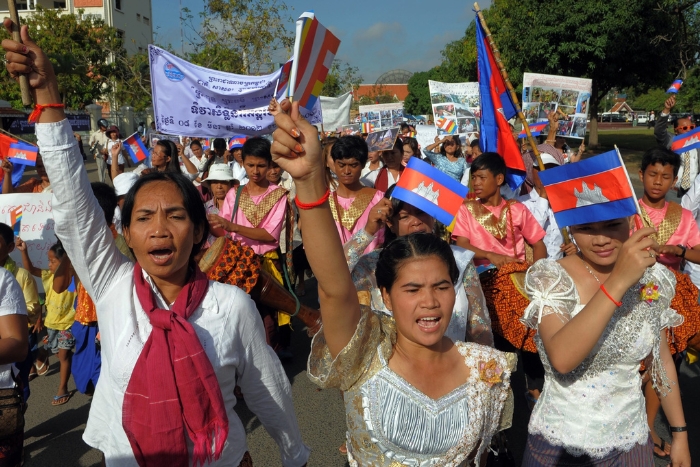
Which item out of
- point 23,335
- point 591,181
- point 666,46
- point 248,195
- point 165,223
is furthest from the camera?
point 666,46

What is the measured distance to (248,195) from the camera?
5.27m

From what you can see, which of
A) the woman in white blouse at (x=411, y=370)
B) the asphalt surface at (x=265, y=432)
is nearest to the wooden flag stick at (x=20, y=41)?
the woman in white blouse at (x=411, y=370)

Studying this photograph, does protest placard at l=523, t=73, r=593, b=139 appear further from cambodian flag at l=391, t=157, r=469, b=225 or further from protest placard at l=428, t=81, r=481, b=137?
cambodian flag at l=391, t=157, r=469, b=225

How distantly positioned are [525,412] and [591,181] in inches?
109

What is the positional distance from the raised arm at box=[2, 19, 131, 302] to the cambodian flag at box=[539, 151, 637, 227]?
1647 mm

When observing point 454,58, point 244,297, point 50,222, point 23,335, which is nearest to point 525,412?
point 244,297

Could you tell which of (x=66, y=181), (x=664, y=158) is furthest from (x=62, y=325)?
(x=664, y=158)

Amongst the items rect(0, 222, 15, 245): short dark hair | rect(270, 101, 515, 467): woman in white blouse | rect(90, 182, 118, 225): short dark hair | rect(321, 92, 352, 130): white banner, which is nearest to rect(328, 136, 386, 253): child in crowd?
rect(90, 182, 118, 225): short dark hair

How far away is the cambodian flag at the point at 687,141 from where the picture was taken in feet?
18.9

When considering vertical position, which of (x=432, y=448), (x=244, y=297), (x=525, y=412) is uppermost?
(x=244, y=297)

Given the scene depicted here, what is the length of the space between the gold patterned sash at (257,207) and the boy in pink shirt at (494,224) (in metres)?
1.64

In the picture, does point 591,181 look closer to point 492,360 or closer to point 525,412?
point 492,360

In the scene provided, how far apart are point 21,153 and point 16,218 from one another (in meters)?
1.23

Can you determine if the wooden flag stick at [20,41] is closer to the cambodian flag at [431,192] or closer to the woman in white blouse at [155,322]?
the woman in white blouse at [155,322]
